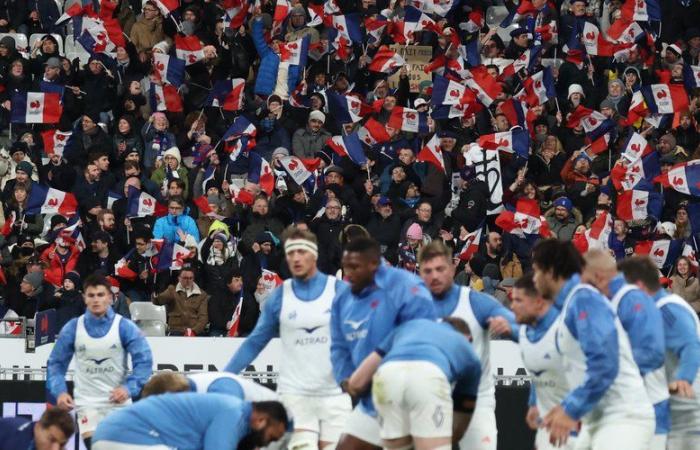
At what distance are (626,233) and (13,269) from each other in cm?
881

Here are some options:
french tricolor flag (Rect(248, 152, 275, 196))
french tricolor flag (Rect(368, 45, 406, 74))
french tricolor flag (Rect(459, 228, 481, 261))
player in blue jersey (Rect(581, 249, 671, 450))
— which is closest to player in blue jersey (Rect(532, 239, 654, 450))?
player in blue jersey (Rect(581, 249, 671, 450))

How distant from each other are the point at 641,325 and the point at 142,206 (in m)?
14.2

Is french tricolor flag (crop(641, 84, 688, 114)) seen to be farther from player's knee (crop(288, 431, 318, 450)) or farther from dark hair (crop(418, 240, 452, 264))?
dark hair (crop(418, 240, 452, 264))

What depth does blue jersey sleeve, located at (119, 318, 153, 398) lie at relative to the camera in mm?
17781

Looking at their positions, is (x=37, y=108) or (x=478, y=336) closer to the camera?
(x=478, y=336)

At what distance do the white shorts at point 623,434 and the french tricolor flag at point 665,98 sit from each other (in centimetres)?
1764

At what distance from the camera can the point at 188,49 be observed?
30.5 m

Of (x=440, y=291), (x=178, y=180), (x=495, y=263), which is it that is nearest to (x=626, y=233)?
(x=495, y=263)

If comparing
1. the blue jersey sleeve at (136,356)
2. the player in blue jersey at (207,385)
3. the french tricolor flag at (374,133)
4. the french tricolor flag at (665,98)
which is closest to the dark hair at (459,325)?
the player in blue jersey at (207,385)

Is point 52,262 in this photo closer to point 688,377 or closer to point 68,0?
point 68,0

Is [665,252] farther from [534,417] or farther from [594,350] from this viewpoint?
[594,350]

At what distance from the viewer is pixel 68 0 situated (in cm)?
3219

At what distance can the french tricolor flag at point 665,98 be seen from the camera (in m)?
29.5

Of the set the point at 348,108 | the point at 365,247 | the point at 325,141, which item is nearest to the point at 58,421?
the point at 365,247
